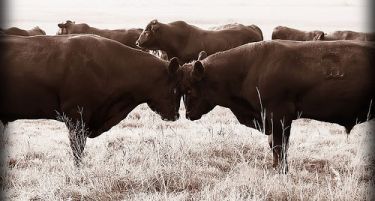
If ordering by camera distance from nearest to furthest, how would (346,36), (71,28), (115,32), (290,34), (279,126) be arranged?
(279,126) → (346,36) → (115,32) → (290,34) → (71,28)

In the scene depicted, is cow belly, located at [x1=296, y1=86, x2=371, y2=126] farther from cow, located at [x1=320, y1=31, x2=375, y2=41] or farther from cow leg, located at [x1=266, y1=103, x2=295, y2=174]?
cow, located at [x1=320, y1=31, x2=375, y2=41]

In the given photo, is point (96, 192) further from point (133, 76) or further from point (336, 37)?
point (336, 37)

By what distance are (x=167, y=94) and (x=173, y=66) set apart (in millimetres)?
323

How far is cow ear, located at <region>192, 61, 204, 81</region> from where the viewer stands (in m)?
5.84

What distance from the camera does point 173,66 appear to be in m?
5.98

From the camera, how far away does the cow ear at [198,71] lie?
584cm

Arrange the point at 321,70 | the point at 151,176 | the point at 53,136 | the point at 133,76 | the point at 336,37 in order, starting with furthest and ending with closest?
the point at 336,37 → the point at 53,136 → the point at 133,76 → the point at 321,70 → the point at 151,176

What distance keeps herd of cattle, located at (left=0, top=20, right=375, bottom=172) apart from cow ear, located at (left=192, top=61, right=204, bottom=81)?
10mm

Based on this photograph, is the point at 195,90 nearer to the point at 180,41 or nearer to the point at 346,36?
the point at 180,41

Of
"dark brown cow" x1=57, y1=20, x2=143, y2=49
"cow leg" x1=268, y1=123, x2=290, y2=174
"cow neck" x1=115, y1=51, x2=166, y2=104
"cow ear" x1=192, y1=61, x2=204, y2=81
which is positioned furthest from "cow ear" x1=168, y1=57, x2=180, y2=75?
"dark brown cow" x1=57, y1=20, x2=143, y2=49

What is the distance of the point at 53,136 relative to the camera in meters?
7.58

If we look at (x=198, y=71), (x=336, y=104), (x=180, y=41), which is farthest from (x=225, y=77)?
(x=180, y=41)

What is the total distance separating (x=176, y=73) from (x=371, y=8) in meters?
3.42

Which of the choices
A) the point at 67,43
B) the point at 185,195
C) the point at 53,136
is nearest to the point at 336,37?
the point at 53,136
